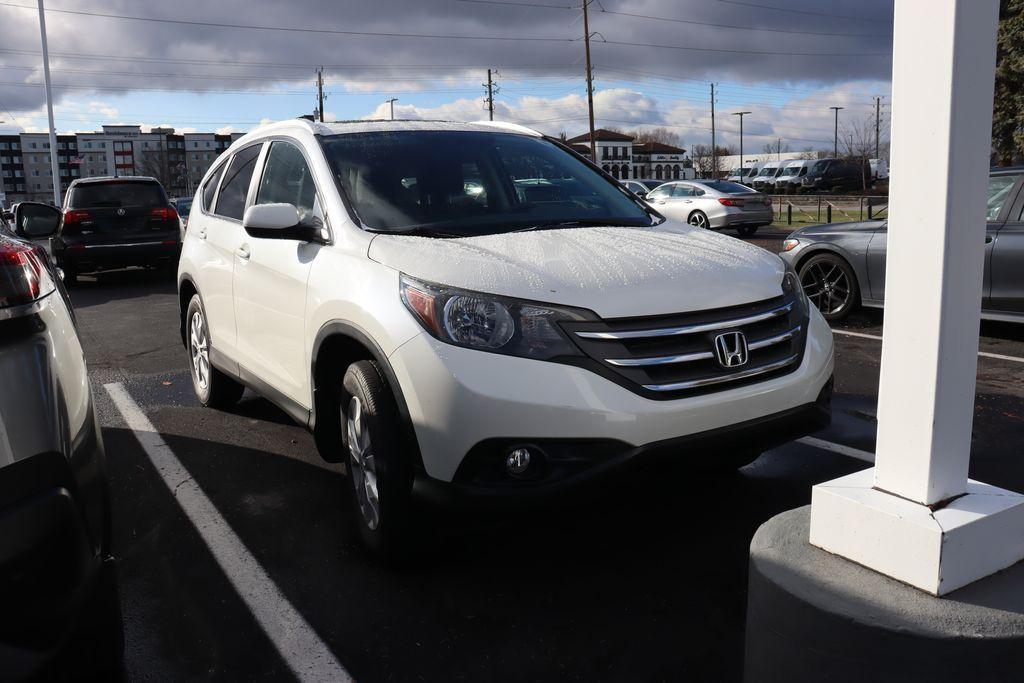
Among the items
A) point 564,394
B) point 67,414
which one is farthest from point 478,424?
point 67,414

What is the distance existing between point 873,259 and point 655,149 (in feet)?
431

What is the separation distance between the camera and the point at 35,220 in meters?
4.20

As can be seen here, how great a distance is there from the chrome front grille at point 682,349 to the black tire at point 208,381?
10.5 feet

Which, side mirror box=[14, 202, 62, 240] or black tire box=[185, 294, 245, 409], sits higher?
side mirror box=[14, 202, 62, 240]

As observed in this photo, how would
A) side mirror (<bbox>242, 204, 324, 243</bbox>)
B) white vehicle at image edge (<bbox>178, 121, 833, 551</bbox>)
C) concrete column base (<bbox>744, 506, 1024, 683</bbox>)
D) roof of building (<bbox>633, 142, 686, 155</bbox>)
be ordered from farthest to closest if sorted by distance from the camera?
roof of building (<bbox>633, 142, 686, 155</bbox>)
side mirror (<bbox>242, 204, 324, 243</bbox>)
white vehicle at image edge (<bbox>178, 121, 833, 551</bbox>)
concrete column base (<bbox>744, 506, 1024, 683</bbox>)

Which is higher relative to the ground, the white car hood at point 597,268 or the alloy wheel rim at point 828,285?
the white car hood at point 597,268

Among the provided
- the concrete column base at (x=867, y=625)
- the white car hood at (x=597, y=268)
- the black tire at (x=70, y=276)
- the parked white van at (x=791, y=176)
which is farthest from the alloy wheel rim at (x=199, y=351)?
the parked white van at (x=791, y=176)

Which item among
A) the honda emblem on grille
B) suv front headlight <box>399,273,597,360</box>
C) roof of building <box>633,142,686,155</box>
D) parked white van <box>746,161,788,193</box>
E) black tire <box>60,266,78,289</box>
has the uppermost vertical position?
roof of building <box>633,142,686,155</box>

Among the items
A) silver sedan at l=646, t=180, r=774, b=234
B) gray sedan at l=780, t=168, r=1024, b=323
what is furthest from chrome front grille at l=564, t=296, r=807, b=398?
silver sedan at l=646, t=180, r=774, b=234

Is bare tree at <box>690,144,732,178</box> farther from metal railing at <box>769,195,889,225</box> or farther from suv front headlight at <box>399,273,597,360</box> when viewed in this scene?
suv front headlight at <box>399,273,597,360</box>

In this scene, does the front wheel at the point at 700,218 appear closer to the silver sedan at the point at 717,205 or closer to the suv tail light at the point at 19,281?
the silver sedan at the point at 717,205

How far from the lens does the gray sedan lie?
730cm

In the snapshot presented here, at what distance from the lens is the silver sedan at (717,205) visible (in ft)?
68.9

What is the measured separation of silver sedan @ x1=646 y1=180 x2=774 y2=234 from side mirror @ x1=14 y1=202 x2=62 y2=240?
1740 cm
